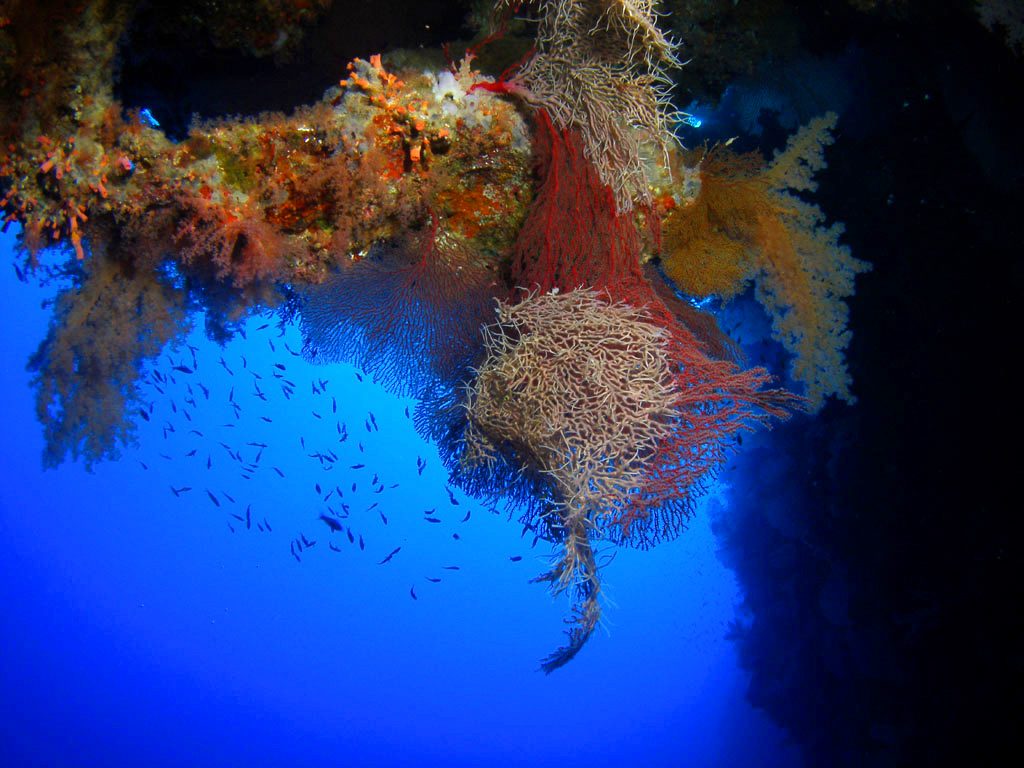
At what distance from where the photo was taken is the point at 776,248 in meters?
4.84

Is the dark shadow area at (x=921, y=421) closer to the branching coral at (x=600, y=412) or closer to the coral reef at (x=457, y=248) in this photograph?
the coral reef at (x=457, y=248)

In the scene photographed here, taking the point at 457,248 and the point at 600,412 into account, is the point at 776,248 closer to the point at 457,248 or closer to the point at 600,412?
the point at 600,412

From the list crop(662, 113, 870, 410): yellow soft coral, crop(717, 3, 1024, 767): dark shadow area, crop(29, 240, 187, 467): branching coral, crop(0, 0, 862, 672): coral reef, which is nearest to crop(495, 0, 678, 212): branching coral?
crop(0, 0, 862, 672): coral reef

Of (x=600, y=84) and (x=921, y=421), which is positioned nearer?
(x=600, y=84)

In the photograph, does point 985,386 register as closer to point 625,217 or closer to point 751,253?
point 751,253

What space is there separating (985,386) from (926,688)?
529 centimetres

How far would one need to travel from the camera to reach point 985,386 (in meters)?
5.88

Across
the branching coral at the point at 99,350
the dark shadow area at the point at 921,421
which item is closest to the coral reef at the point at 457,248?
the branching coral at the point at 99,350

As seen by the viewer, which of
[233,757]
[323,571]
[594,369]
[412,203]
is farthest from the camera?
[323,571]

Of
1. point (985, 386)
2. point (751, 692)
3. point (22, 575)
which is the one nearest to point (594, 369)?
point (985, 386)

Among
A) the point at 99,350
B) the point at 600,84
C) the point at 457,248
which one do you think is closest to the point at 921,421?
the point at 600,84

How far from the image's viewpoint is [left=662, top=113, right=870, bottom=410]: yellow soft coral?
15.2ft

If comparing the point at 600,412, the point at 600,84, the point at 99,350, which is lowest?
the point at 600,412

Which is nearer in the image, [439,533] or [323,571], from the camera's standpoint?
[323,571]
